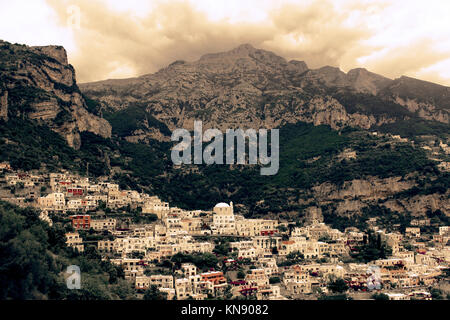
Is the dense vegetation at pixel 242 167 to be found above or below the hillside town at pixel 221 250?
above

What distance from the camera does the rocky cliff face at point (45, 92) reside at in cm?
10475

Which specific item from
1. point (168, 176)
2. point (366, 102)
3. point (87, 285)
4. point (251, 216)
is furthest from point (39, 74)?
point (366, 102)

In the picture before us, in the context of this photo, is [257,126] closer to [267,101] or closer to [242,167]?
[267,101]

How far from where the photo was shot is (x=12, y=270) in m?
40.3

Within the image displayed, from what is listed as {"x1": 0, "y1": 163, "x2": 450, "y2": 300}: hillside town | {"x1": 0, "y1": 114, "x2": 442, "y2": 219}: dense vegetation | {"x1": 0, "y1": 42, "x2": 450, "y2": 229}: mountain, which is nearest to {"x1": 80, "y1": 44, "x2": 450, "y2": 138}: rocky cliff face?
{"x1": 0, "y1": 42, "x2": 450, "y2": 229}: mountain

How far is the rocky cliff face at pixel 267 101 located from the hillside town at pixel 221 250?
77171 mm

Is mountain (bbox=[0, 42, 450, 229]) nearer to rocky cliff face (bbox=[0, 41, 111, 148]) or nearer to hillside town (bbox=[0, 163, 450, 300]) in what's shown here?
rocky cliff face (bbox=[0, 41, 111, 148])

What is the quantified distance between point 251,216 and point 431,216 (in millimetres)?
33915

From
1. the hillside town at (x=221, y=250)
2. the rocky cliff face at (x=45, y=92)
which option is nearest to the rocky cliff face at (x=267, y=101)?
the rocky cliff face at (x=45, y=92)

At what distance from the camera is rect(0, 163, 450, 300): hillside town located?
2229 inches

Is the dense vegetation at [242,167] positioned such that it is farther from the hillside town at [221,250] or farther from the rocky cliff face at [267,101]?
the rocky cliff face at [267,101]

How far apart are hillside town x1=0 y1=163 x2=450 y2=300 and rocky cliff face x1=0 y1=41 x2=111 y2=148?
82.7 feet

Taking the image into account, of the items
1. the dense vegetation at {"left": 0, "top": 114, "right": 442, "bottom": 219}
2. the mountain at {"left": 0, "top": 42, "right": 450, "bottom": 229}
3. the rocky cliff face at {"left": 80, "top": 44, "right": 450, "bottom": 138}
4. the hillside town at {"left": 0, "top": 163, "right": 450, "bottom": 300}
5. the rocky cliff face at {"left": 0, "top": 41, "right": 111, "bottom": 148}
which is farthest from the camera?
the rocky cliff face at {"left": 80, "top": 44, "right": 450, "bottom": 138}
